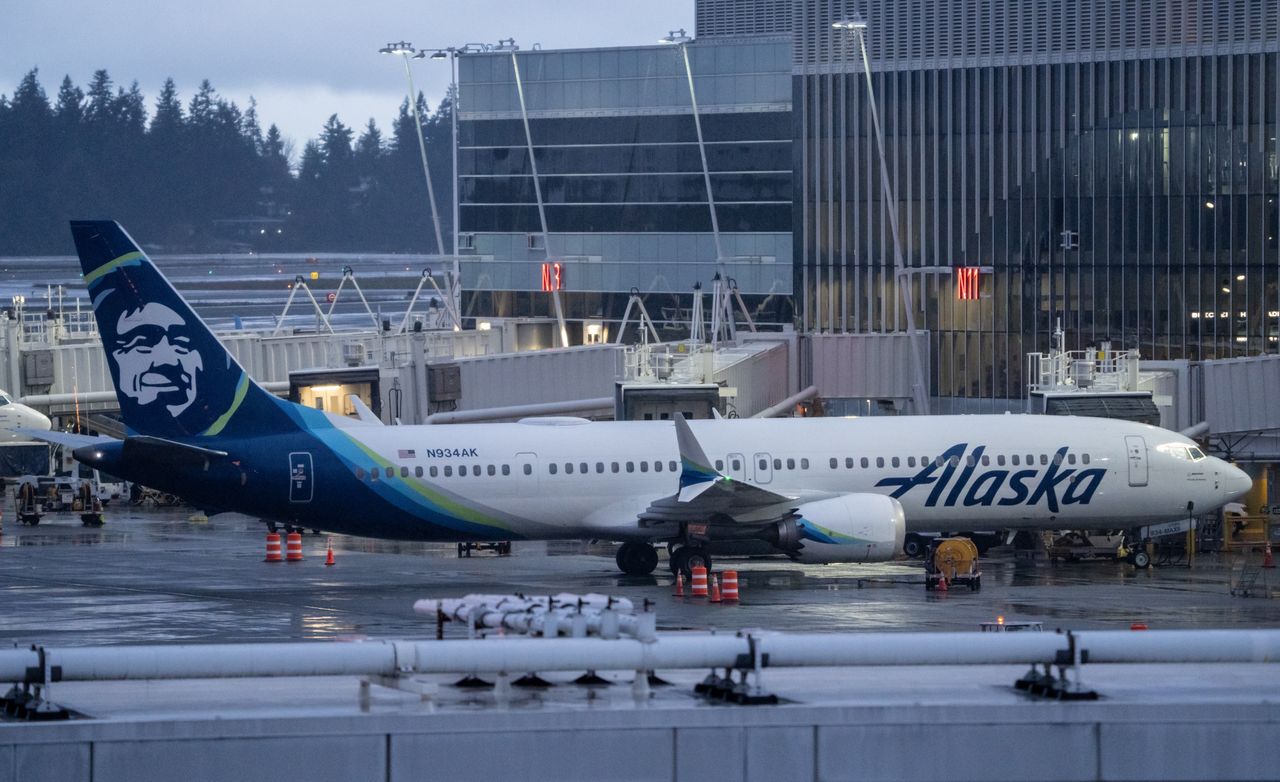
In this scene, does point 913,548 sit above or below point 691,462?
below

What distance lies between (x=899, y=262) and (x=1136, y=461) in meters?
26.8

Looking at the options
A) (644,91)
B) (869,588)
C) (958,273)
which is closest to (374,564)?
(869,588)

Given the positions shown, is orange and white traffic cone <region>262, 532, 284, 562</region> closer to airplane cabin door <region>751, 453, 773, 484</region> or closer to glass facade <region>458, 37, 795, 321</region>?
airplane cabin door <region>751, 453, 773, 484</region>

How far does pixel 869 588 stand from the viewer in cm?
3616

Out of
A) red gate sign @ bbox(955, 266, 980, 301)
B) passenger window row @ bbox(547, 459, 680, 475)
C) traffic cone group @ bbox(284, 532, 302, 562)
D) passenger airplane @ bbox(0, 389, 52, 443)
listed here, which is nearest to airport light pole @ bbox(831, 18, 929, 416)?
red gate sign @ bbox(955, 266, 980, 301)

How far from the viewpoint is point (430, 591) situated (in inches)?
1398

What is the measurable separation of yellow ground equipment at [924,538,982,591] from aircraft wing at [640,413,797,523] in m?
3.17

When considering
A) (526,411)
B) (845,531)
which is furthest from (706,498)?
(526,411)

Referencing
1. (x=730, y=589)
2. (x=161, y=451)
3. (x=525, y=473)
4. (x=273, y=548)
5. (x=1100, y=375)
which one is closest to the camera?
(x=730, y=589)

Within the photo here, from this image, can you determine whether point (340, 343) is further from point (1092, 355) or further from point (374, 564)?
point (1092, 355)

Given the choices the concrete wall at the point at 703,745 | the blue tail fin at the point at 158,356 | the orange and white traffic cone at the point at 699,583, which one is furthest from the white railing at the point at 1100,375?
the concrete wall at the point at 703,745

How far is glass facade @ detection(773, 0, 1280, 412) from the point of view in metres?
65.2

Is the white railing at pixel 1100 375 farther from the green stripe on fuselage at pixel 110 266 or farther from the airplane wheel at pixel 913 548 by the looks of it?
the green stripe on fuselage at pixel 110 266

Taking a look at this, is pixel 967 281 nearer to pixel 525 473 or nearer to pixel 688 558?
pixel 688 558
